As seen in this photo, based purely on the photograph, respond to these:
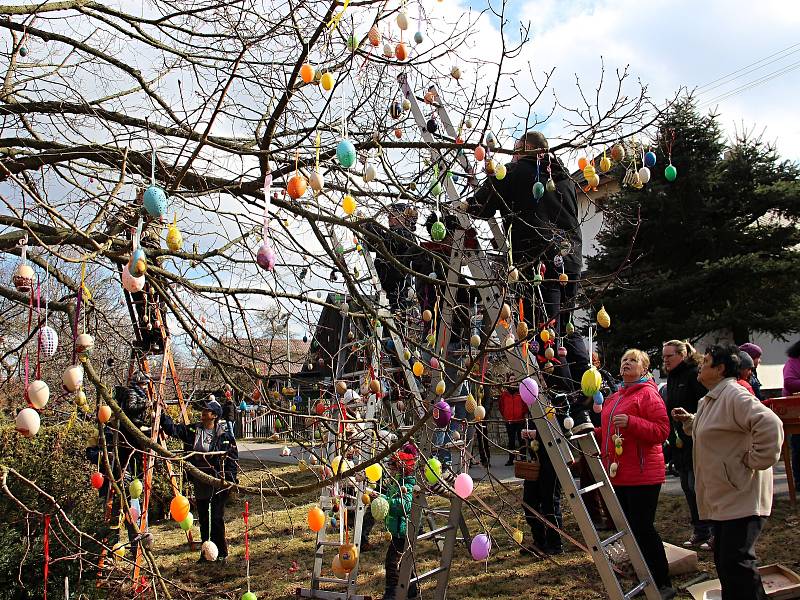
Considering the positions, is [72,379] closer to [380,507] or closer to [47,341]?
[47,341]

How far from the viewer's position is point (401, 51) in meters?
3.12

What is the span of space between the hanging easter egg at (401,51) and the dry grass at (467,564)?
2301 mm

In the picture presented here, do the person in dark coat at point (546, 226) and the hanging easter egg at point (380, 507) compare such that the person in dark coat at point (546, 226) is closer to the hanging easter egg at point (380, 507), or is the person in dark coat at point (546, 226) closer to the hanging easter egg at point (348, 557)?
the hanging easter egg at point (380, 507)

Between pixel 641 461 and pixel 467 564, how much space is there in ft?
5.84

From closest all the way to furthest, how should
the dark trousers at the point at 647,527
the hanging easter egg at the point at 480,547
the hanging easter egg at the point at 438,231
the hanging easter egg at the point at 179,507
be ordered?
the hanging easter egg at the point at 179,507, the hanging easter egg at the point at 480,547, the hanging easter egg at the point at 438,231, the dark trousers at the point at 647,527

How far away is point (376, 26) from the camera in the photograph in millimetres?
2947

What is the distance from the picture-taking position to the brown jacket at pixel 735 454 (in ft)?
10.9

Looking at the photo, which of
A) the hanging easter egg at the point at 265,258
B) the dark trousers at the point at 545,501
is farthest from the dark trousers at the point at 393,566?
the hanging easter egg at the point at 265,258

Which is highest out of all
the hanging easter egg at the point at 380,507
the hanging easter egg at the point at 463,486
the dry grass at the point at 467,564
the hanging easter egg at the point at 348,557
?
the hanging easter egg at the point at 463,486

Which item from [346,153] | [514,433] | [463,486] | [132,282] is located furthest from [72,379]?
[514,433]

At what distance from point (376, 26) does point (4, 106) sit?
1772 millimetres

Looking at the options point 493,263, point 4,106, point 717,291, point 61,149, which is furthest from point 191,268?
point 717,291

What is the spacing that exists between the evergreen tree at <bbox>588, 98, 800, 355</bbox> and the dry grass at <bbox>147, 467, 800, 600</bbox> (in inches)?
270

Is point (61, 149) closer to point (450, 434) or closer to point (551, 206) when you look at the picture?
point (551, 206)
